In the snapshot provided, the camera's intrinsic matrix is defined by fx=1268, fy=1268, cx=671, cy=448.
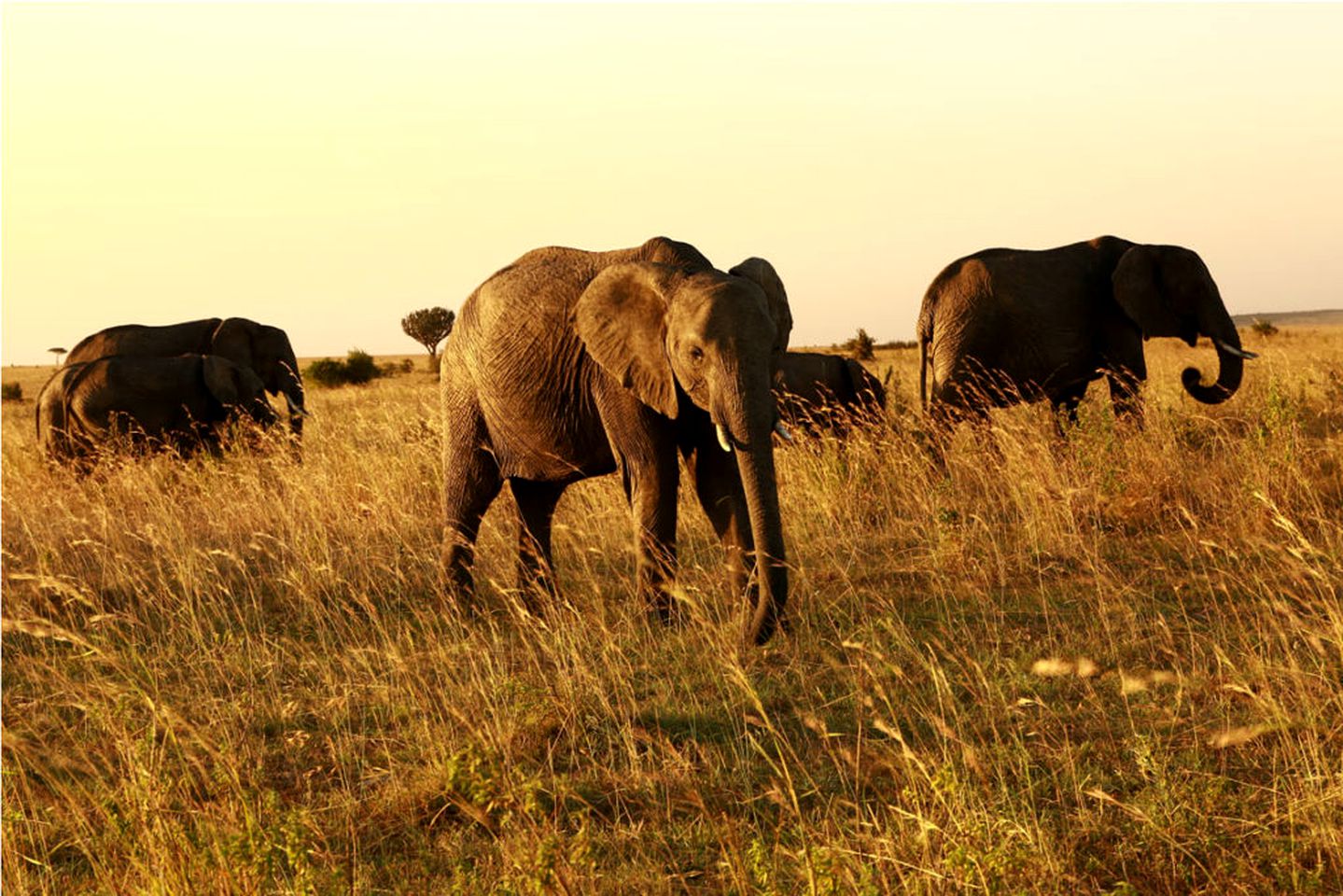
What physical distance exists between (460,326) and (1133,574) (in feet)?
14.0

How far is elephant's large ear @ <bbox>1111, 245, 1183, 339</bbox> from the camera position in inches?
444

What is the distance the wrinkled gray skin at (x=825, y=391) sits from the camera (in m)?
12.1

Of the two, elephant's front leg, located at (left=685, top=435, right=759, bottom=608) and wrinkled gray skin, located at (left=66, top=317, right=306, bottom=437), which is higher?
wrinkled gray skin, located at (left=66, top=317, right=306, bottom=437)

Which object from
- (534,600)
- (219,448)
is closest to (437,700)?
(534,600)

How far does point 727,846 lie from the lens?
4125 mm

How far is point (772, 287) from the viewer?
7375 mm

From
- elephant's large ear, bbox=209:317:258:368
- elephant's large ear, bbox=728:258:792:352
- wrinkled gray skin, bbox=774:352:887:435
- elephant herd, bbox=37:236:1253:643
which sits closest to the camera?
elephant herd, bbox=37:236:1253:643

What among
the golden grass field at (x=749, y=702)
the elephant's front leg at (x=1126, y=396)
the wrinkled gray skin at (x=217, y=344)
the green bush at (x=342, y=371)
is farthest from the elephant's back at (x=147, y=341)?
the green bush at (x=342, y=371)

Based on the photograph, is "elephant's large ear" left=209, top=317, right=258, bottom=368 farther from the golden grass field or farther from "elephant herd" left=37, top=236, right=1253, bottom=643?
"elephant herd" left=37, top=236, right=1253, bottom=643

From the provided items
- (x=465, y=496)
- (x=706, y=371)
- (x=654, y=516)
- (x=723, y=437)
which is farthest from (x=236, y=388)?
(x=723, y=437)

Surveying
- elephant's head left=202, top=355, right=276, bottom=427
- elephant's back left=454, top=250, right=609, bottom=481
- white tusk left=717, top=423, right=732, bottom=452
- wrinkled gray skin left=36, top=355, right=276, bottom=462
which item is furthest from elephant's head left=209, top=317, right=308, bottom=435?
white tusk left=717, top=423, right=732, bottom=452

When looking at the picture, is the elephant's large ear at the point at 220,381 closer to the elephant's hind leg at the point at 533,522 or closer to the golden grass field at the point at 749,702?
the golden grass field at the point at 749,702

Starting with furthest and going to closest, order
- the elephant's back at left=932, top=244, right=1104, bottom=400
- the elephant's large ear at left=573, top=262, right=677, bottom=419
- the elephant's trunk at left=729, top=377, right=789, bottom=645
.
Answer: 1. the elephant's back at left=932, top=244, right=1104, bottom=400
2. the elephant's large ear at left=573, top=262, right=677, bottom=419
3. the elephant's trunk at left=729, top=377, right=789, bottom=645

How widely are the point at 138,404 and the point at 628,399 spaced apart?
30.8 feet
